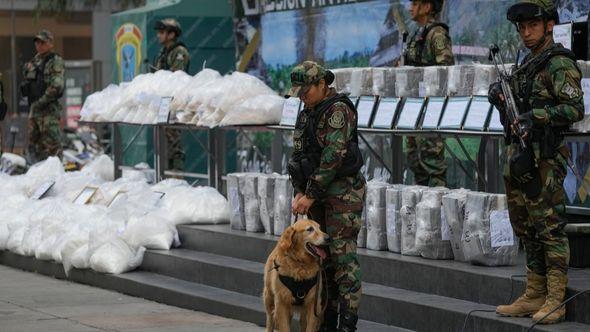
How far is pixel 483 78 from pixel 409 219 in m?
1.32

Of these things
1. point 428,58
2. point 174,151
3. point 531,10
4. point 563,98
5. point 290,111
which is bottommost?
point 174,151

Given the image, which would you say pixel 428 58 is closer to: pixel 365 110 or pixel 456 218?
pixel 365 110

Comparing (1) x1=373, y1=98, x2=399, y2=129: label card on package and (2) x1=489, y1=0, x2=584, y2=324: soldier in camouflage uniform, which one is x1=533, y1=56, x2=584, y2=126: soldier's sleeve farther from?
(1) x1=373, y1=98, x2=399, y2=129: label card on package

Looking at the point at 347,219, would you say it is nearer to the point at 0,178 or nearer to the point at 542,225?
the point at 542,225

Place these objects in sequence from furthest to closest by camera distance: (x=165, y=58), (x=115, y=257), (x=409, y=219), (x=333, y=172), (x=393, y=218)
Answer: (x=165, y=58)
(x=115, y=257)
(x=393, y=218)
(x=409, y=219)
(x=333, y=172)

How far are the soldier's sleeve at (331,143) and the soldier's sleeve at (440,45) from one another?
2.98 meters

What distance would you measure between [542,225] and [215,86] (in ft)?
20.9

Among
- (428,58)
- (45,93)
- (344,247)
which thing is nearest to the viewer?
(344,247)

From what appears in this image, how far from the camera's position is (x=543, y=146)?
→ 326 inches

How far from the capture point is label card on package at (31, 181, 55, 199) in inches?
608

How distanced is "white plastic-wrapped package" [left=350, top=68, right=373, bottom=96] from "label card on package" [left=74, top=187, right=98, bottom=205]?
3991mm

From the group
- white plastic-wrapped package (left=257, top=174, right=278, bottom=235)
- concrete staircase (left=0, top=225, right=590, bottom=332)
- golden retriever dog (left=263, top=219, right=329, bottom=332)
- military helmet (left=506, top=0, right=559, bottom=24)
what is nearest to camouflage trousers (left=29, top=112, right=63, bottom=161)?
concrete staircase (left=0, top=225, right=590, bottom=332)

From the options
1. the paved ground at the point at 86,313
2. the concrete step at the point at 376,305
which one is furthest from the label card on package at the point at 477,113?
the paved ground at the point at 86,313

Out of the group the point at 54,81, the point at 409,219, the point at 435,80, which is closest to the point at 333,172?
the point at 409,219
